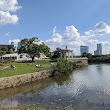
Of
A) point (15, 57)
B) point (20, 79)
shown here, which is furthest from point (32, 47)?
point (20, 79)

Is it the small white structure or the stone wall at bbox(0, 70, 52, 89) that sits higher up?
the small white structure

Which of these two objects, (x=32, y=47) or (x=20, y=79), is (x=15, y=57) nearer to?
(x=32, y=47)

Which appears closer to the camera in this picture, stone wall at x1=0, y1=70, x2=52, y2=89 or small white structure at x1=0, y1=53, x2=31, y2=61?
stone wall at x1=0, y1=70, x2=52, y2=89

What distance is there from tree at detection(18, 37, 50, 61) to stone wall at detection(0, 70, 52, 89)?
44.1 m

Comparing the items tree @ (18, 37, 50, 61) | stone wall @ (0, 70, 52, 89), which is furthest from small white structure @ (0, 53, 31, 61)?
stone wall @ (0, 70, 52, 89)

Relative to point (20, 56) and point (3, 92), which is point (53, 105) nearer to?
point (3, 92)

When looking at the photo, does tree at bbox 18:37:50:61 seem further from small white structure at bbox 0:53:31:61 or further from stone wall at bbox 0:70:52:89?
stone wall at bbox 0:70:52:89

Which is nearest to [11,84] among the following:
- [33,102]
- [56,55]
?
[33,102]

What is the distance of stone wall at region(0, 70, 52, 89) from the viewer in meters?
49.4

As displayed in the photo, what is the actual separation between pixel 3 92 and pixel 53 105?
15.9 m

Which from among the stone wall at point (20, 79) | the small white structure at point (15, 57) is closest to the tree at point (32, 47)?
the small white structure at point (15, 57)

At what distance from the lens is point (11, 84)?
169 ft

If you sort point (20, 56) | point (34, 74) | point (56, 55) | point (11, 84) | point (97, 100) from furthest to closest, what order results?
point (56, 55) → point (20, 56) → point (34, 74) → point (11, 84) → point (97, 100)

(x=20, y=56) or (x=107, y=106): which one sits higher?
(x=20, y=56)
